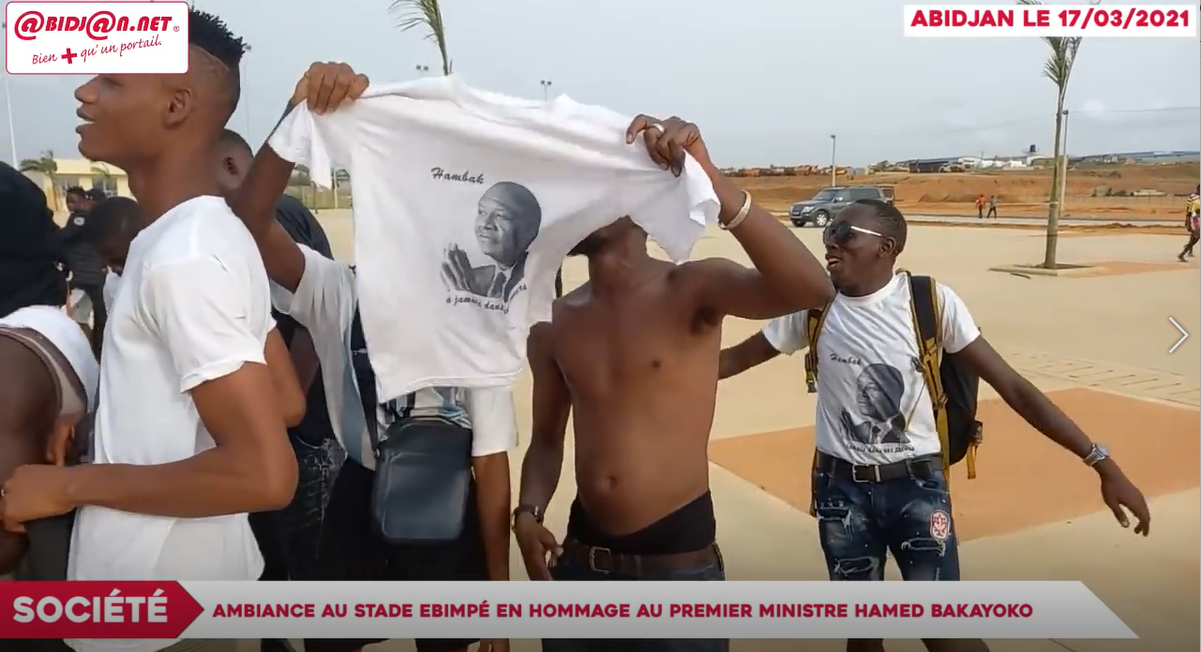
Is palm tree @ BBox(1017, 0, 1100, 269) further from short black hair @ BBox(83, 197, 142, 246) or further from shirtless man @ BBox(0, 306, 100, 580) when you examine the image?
shirtless man @ BBox(0, 306, 100, 580)

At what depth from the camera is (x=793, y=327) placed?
1750 mm

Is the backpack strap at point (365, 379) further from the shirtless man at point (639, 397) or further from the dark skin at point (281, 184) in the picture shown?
the shirtless man at point (639, 397)

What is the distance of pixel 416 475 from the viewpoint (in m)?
1.53

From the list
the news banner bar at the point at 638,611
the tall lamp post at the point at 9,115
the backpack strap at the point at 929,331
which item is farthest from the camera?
the backpack strap at the point at 929,331

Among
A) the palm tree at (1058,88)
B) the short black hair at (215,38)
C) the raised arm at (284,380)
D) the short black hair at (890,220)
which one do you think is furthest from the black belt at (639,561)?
the short black hair at (215,38)

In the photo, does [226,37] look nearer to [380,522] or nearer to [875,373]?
[380,522]

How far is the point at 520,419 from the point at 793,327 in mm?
612

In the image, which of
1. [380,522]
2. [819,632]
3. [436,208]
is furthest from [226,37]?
[819,632]

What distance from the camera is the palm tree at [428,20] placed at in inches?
59.8

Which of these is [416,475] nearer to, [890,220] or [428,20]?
[428,20]

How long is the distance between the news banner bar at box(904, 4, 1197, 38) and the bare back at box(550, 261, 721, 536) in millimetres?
692

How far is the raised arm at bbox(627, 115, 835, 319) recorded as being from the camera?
1282mm

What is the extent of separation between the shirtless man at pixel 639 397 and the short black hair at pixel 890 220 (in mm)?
405

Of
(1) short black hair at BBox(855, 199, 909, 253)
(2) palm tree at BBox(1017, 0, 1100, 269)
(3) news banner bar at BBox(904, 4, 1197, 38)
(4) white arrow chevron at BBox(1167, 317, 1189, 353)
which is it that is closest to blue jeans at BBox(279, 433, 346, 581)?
(1) short black hair at BBox(855, 199, 909, 253)
